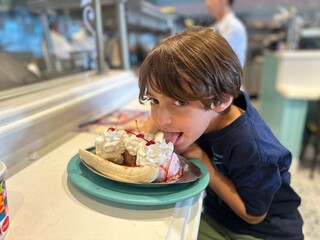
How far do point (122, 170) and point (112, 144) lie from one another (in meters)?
0.07

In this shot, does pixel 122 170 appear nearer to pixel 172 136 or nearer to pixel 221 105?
pixel 172 136

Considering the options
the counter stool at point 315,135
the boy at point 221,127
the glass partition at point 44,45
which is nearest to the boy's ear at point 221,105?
the boy at point 221,127

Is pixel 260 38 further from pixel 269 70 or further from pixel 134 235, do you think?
pixel 134 235

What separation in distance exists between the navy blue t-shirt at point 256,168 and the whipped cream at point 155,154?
19 cm

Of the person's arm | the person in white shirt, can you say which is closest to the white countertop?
the person's arm

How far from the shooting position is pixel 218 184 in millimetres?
615

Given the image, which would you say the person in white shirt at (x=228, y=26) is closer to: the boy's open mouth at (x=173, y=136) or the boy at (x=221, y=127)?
the boy at (x=221, y=127)

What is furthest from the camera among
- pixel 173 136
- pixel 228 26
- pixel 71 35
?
pixel 71 35

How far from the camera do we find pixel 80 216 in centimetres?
42

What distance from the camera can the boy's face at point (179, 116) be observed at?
1.72 ft

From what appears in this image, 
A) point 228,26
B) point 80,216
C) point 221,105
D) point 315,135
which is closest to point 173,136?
point 221,105

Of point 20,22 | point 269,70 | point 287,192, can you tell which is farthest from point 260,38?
point 287,192

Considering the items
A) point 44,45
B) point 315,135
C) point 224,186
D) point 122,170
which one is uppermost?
point 44,45

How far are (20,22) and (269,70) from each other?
2455mm
